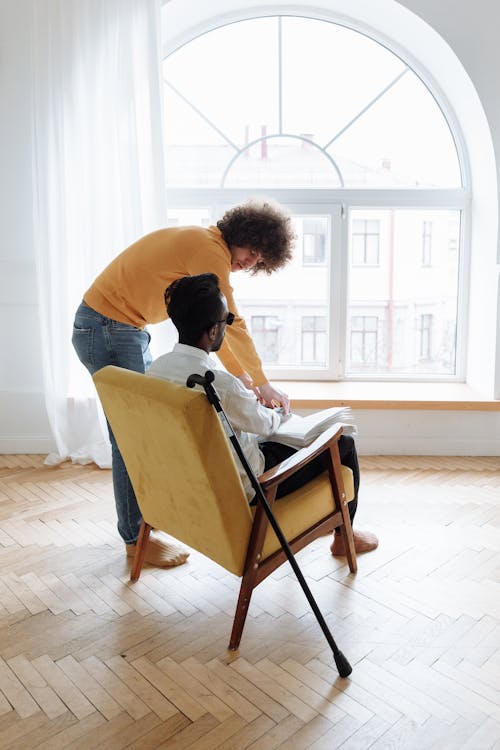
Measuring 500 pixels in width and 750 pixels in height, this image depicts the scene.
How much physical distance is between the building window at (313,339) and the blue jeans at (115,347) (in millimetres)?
1960

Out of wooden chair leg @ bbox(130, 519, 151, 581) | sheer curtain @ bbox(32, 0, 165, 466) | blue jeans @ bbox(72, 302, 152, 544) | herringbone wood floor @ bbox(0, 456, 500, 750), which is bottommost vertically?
herringbone wood floor @ bbox(0, 456, 500, 750)

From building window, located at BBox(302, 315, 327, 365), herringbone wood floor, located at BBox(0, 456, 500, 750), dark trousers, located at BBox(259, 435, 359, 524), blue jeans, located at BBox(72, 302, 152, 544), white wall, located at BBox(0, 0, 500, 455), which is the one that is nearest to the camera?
herringbone wood floor, located at BBox(0, 456, 500, 750)

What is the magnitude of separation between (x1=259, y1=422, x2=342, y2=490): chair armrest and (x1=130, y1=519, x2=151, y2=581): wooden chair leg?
60cm

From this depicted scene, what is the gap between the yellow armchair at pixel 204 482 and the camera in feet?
6.04

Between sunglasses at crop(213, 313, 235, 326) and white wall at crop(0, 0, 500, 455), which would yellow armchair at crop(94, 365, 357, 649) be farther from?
white wall at crop(0, 0, 500, 455)

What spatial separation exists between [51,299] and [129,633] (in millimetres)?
2161

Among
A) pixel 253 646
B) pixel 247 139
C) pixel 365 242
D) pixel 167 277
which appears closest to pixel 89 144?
pixel 247 139

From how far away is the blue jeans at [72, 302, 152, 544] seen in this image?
8.23 feet

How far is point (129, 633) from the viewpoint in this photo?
2.16m

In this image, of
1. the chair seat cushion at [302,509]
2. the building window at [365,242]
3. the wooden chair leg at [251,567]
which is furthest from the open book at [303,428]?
the building window at [365,242]

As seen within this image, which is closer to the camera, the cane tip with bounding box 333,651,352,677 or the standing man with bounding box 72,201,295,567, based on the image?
the cane tip with bounding box 333,651,352,677

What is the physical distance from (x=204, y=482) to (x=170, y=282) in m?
0.84

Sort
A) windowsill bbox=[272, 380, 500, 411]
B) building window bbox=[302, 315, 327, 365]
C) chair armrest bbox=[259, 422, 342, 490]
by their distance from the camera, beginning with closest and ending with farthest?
chair armrest bbox=[259, 422, 342, 490] < windowsill bbox=[272, 380, 500, 411] < building window bbox=[302, 315, 327, 365]

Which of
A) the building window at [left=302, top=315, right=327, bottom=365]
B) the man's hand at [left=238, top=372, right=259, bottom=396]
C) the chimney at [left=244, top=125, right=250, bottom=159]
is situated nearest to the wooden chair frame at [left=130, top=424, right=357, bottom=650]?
the man's hand at [left=238, top=372, right=259, bottom=396]
